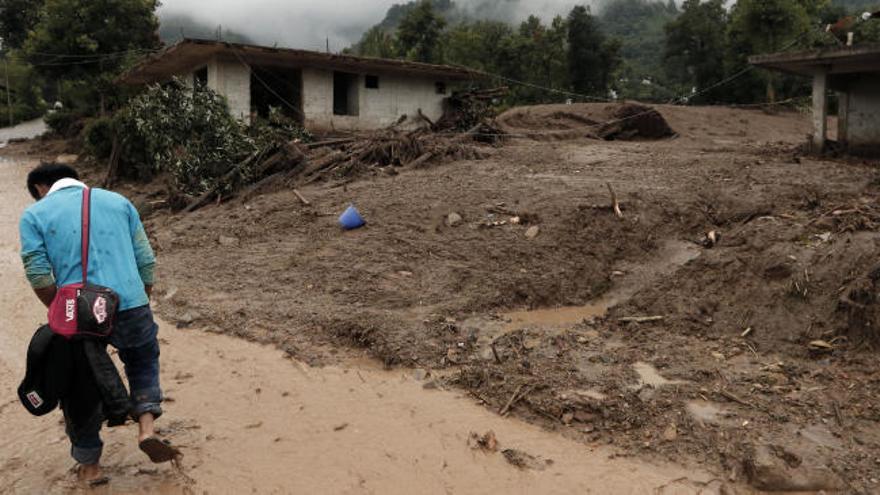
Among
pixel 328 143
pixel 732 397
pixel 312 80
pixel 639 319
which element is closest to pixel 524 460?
pixel 732 397

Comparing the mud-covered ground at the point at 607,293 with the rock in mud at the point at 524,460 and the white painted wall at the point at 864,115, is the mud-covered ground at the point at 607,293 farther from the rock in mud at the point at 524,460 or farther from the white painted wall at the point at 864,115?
the white painted wall at the point at 864,115

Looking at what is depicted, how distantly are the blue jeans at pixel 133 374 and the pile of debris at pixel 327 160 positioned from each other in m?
8.60

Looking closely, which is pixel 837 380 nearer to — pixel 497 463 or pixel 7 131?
pixel 497 463

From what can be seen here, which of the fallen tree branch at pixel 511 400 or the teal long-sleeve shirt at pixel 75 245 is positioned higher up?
the teal long-sleeve shirt at pixel 75 245

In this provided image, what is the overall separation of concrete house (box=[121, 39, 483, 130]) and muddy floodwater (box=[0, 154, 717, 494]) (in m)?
11.5

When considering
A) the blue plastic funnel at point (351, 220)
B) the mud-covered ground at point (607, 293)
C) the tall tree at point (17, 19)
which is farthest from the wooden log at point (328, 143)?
the tall tree at point (17, 19)

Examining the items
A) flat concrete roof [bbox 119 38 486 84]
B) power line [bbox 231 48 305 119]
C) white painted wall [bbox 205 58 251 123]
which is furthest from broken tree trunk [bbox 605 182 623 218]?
power line [bbox 231 48 305 119]

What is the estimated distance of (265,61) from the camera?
16266 millimetres

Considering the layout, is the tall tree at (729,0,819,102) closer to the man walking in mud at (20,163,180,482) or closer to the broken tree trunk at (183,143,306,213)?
the broken tree trunk at (183,143,306,213)

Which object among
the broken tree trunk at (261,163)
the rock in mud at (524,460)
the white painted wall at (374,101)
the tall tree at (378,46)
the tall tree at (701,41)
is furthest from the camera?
the tall tree at (378,46)

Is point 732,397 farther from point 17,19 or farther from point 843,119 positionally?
point 17,19

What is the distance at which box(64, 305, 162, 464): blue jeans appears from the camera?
3.48 meters

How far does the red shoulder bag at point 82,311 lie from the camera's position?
3.24 m

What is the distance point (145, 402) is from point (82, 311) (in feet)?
2.01
